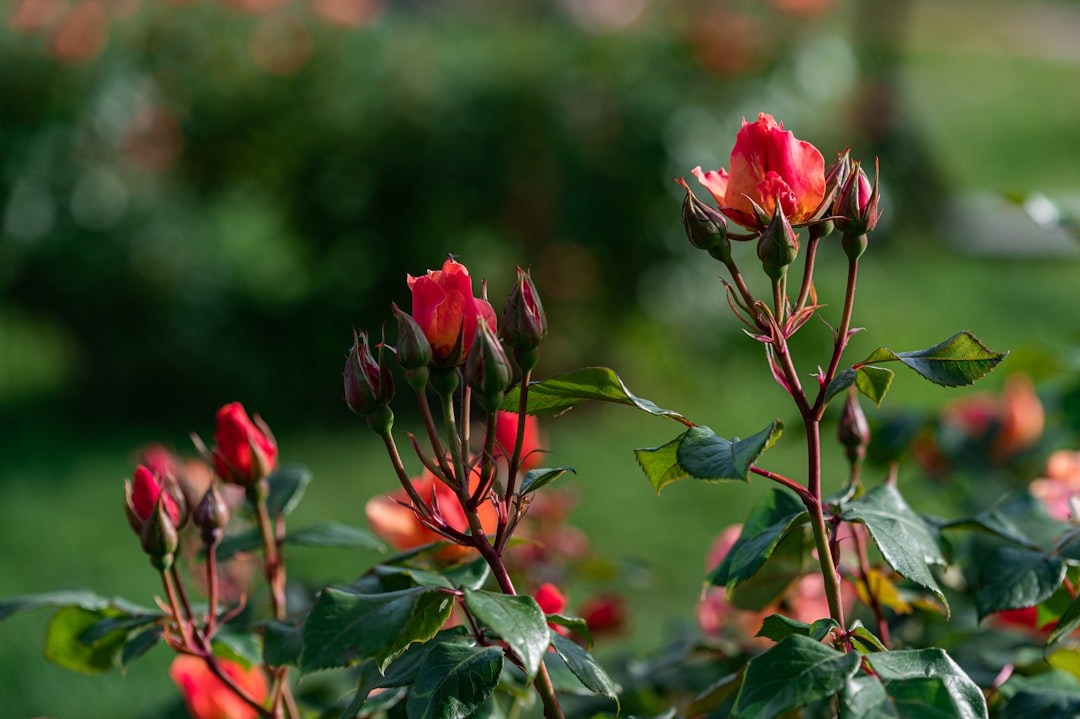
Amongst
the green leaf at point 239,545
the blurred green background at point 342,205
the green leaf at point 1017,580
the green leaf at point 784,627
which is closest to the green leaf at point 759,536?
the green leaf at point 784,627

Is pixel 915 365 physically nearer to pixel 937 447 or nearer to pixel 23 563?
pixel 937 447

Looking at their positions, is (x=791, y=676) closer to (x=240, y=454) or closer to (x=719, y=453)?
(x=719, y=453)

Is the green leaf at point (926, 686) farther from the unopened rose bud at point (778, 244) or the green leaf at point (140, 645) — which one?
the green leaf at point (140, 645)

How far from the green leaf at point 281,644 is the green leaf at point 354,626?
119 mm

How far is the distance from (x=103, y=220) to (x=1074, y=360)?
3145 mm

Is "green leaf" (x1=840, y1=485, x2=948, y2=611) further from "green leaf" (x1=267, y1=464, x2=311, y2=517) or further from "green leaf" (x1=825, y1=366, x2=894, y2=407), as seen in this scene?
"green leaf" (x1=267, y1=464, x2=311, y2=517)

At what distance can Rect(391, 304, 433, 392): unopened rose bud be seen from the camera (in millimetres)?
698

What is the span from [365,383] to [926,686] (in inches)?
13.2

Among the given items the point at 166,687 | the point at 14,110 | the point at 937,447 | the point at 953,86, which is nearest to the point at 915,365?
the point at 937,447

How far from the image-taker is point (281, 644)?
799 mm

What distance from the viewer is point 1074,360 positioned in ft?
3.99

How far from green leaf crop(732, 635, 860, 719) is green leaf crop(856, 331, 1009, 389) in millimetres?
165

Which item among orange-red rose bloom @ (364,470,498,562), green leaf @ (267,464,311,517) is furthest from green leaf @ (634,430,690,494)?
green leaf @ (267,464,311,517)

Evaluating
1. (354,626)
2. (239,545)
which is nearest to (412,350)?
(354,626)
